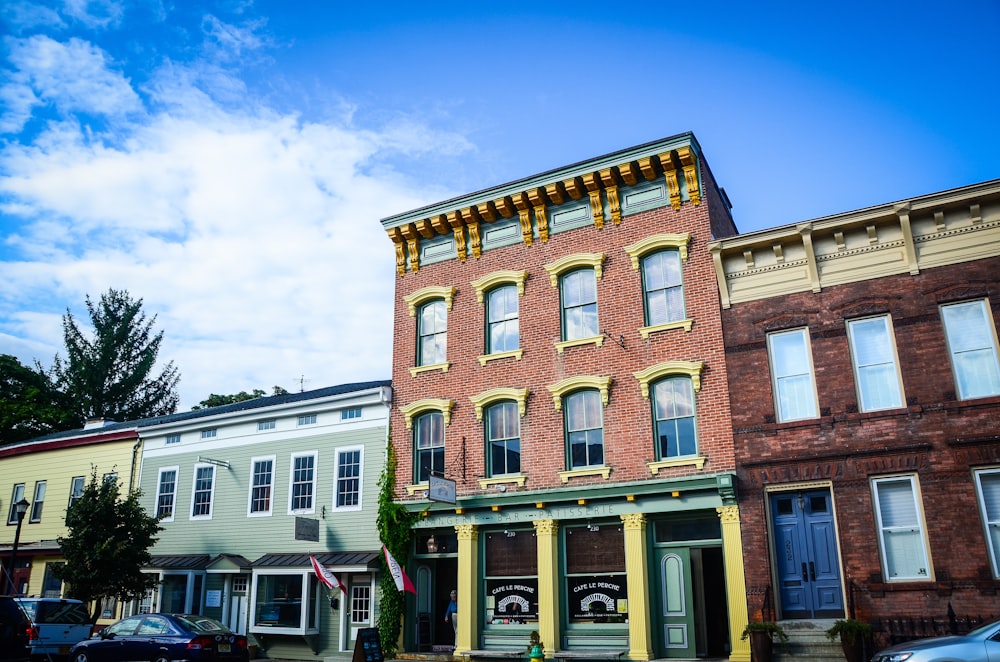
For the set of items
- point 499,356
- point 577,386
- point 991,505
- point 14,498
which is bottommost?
point 991,505

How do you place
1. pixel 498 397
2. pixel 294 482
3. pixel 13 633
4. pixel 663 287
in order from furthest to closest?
1. pixel 294 482
2. pixel 498 397
3. pixel 663 287
4. pixel 13 633

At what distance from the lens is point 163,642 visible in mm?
17297

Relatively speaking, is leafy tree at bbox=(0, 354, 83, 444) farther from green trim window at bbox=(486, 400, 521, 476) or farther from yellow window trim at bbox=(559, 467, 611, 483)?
yellow window trim at bbox=(559, 467, 611, 483)

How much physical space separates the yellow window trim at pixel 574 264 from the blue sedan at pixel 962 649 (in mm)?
11382

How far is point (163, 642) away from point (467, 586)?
23.4 feet

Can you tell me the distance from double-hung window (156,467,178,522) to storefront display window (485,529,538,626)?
12.7 meters

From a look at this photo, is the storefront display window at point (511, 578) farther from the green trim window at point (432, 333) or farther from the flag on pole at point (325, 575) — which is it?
the green trim window at point (432, 333)

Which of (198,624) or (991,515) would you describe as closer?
(991,515)

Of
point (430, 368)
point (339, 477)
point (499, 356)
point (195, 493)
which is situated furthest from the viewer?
point (195, 493)

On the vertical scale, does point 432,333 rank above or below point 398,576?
above

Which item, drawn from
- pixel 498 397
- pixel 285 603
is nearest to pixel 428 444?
pixel 498 397

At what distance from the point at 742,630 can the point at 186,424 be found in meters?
19.5

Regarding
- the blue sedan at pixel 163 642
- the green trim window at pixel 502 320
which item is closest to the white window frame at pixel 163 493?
the blue sedan at pixel 163 642

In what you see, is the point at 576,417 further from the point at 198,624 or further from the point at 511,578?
the point at 198,624
